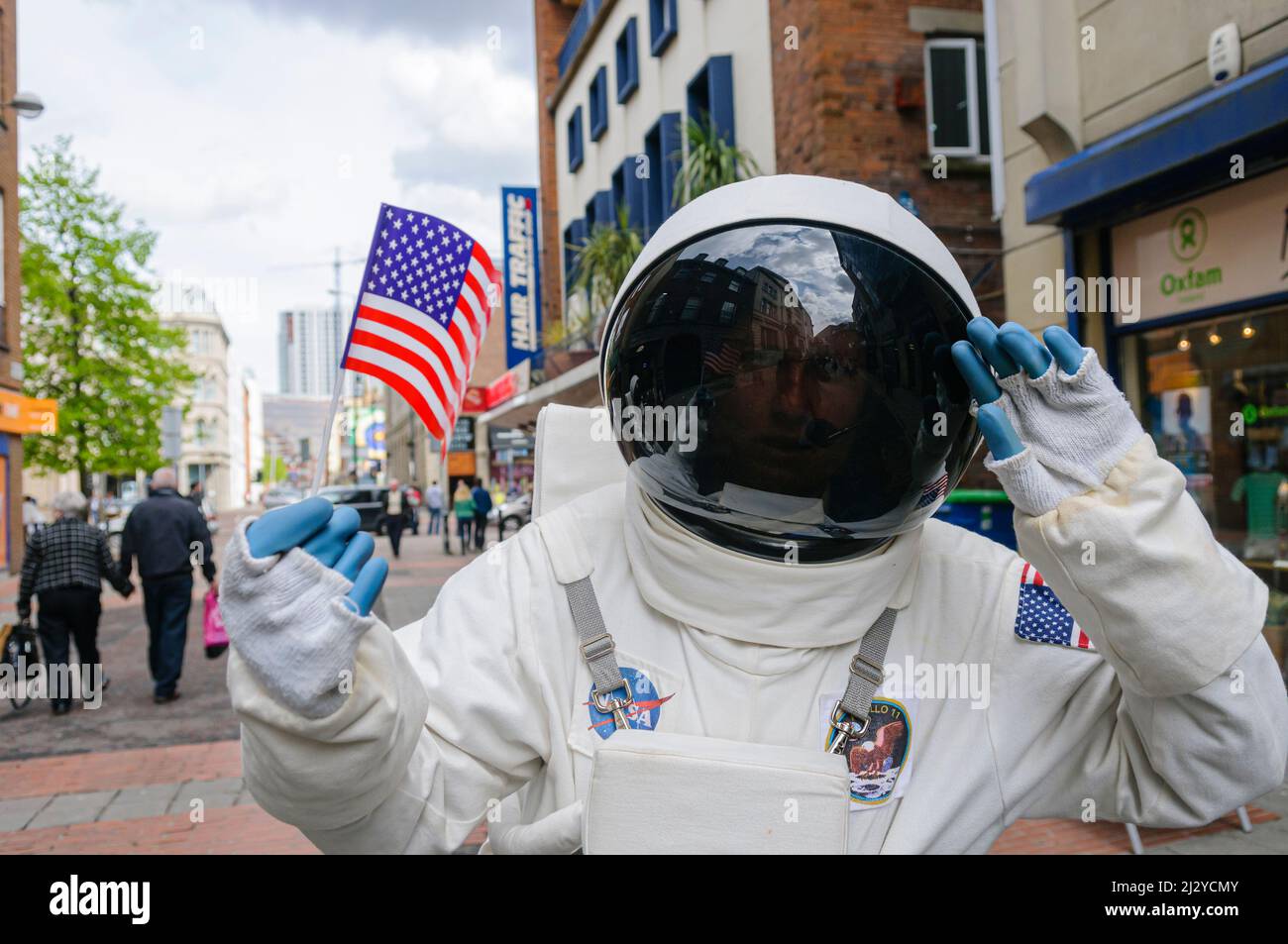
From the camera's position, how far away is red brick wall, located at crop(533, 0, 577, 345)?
21.5m

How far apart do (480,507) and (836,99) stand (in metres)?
9.73

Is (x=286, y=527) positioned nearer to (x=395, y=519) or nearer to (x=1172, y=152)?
(x=1172, y=152)

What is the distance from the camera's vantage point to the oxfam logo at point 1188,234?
5801mm

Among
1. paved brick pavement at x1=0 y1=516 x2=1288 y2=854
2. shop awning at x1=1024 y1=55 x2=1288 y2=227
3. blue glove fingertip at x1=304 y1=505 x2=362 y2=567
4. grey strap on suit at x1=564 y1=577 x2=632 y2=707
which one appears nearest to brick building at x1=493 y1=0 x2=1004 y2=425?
shop awning at x1=1024 y1=55 x2=1288 y2=227

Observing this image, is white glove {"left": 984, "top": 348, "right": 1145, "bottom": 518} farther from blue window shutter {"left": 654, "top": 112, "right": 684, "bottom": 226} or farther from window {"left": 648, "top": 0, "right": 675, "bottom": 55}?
window {"left": 648, "top": 0, "right": 675, "bottom": 55}

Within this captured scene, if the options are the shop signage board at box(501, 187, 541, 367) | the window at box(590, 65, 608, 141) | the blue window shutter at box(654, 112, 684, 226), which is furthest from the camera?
the window at box(590, 65, 608, 141)

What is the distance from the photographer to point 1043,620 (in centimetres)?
138

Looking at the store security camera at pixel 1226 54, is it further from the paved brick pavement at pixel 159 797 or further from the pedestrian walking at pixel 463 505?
the pedestrian walking at pixel 463 505

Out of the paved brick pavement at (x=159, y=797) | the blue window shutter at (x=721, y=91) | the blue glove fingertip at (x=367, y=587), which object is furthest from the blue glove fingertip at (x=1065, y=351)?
the blue window shutter at (x=721, y=91)

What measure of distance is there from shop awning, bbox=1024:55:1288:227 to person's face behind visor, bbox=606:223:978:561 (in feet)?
14.8

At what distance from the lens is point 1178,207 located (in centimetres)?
595

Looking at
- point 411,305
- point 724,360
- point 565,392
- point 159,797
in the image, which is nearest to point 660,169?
point 565,392

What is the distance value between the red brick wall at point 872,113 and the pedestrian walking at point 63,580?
7432 millimetres
